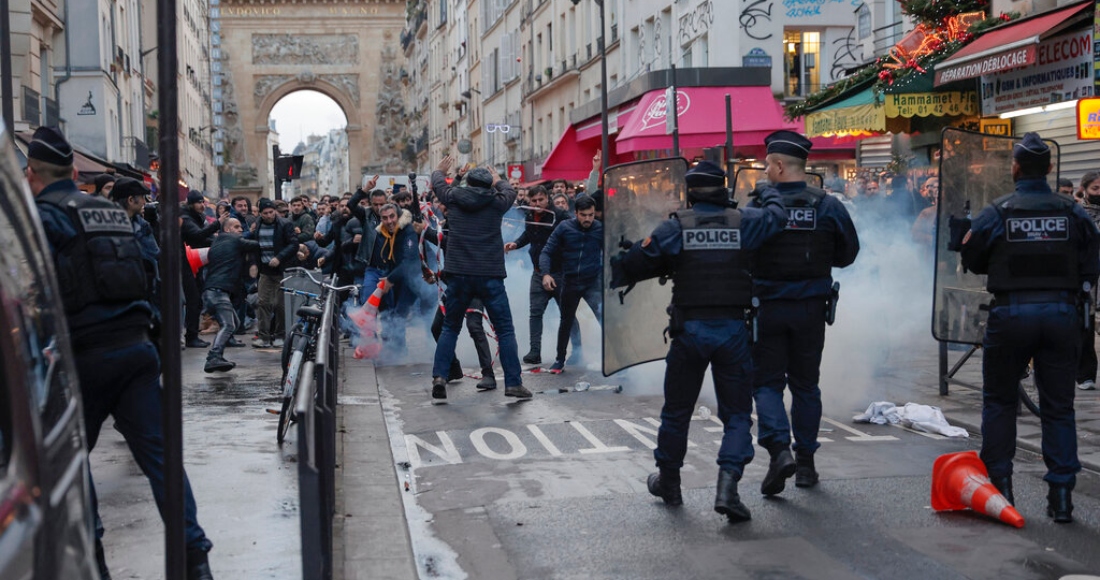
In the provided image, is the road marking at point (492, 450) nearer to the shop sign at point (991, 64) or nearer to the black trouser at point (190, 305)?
the black trouser at point (190, 305)

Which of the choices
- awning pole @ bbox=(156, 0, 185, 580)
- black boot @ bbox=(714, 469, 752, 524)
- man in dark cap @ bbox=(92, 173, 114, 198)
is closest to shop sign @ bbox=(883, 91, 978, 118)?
man in dark cap @ bbox=(92, 173, 114, 198)

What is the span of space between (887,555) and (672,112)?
12945 millimetres

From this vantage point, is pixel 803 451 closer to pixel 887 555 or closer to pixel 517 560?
pixel 887 555

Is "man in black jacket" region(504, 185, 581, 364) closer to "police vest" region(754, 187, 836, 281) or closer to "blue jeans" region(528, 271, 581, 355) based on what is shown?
"blue jeans" region(528, 271, 581, 355)

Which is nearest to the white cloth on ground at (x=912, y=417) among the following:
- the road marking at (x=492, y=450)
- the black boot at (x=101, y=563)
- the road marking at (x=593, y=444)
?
the road marking at (x=593, y=444)

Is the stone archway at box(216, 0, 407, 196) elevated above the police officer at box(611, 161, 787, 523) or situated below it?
above

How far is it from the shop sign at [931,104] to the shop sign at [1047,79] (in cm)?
28

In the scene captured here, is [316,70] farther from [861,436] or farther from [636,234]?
[861,436]

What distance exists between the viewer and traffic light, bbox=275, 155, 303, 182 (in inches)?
843

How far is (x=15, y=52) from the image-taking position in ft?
65.9

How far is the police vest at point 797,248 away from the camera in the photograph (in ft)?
22.0

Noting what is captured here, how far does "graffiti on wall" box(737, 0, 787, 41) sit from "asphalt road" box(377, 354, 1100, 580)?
63.2ft

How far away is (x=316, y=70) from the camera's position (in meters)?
83.9

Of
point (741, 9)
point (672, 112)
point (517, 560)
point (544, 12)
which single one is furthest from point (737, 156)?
point (517, 560)
